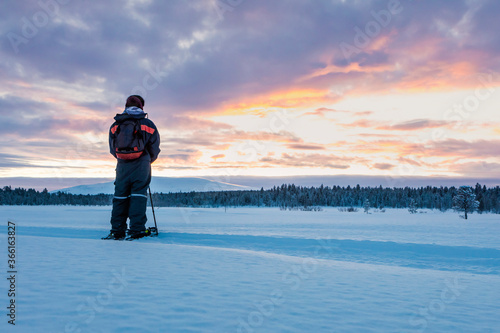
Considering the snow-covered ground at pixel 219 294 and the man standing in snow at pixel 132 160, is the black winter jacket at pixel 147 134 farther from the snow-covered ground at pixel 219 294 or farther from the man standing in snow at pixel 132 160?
the snow-covered ground at pixel 219 294

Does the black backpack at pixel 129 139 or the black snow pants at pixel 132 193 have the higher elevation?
the black backpack at pixel 129 139

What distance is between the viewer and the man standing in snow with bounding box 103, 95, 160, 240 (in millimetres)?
6828

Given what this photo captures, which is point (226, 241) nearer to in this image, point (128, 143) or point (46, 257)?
point (128, 143)

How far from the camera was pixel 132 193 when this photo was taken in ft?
23.3

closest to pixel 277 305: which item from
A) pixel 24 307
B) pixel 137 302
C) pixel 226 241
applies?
pixel 137 302

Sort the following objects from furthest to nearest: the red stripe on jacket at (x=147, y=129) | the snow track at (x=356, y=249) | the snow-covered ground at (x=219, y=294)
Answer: the snow track at (x=356, y=249) → the red stripe on jacket at (x=147, y=129) → the snow-covered ground at (x=219, y=294)

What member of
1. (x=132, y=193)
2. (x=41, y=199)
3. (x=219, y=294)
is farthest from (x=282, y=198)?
(x=219, y=294)

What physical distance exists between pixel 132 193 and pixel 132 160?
27.1 inches

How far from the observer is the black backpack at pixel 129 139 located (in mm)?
6762

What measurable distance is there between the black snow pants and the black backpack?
0.28 m

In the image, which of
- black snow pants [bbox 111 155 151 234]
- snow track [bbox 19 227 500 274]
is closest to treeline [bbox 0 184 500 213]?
snow track [bbox 19 227 500 274]

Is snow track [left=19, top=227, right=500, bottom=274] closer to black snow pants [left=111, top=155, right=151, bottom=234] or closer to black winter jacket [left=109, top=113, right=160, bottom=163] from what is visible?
black snow pants [left=111, top=155, right=151, bottom=234]

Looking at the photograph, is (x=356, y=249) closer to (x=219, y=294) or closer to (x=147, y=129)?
(x=147, y=129)

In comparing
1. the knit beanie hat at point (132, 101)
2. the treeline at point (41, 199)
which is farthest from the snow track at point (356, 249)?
the treeline at point (41, 199)
